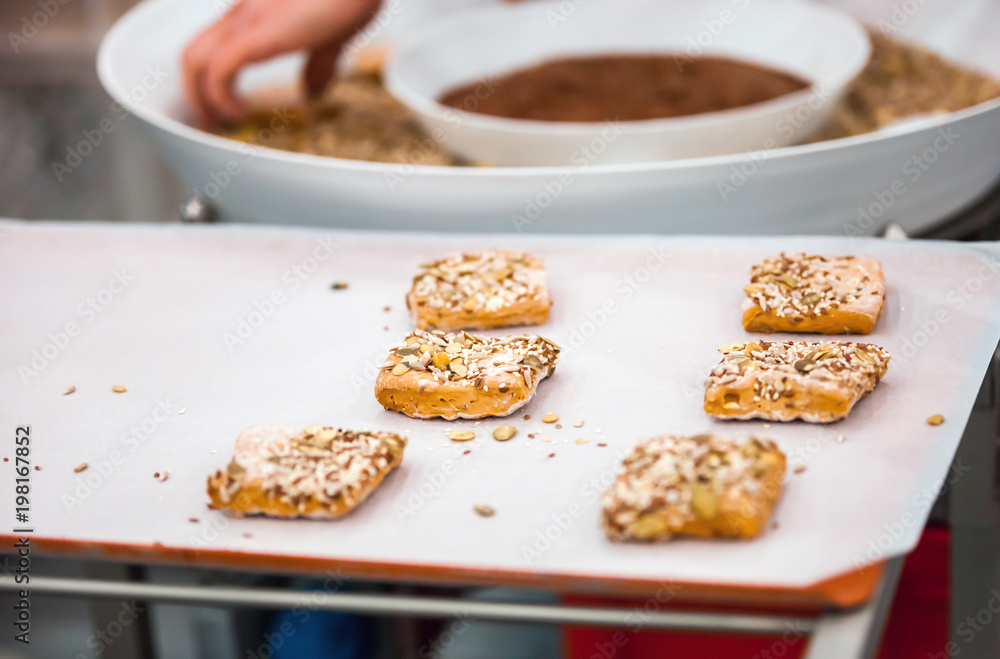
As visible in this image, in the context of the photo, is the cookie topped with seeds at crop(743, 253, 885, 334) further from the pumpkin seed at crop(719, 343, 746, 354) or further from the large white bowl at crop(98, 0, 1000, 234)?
the large white bowl at crop(98, 0, 1000, 234)

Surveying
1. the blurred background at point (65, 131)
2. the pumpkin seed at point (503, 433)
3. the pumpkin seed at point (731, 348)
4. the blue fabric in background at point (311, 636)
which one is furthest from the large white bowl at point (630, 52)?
the blurred background at point (65, 131)

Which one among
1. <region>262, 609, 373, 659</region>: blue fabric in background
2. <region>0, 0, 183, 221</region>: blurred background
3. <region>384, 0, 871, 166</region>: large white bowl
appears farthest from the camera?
<region>0, 0, 183, 221</region>: blurred background

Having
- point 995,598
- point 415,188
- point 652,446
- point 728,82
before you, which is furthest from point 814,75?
point 652,446

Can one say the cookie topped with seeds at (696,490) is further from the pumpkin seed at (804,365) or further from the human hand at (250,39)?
the human hand at (250,39)

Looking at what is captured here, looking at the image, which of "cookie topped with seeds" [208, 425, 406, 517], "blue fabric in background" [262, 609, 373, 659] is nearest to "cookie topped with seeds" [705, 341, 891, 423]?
"cookie topped with seeds" [208, 425, 406, 517]

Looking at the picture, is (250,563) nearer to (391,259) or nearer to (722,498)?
(722,498)

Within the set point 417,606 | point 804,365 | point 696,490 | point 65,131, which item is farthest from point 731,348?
point 65,131

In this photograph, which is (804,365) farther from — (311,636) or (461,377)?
(311,636)
